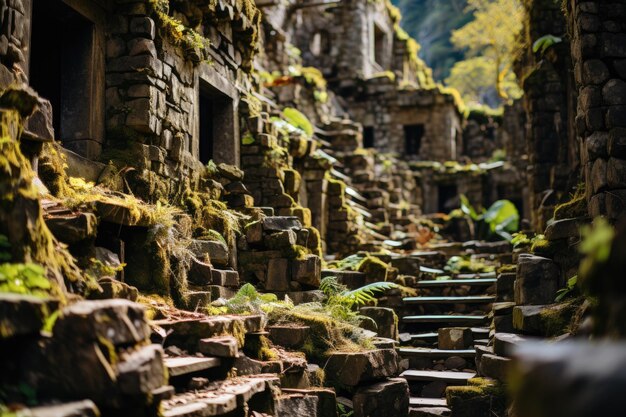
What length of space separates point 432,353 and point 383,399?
2.48 m

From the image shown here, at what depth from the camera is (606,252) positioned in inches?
131

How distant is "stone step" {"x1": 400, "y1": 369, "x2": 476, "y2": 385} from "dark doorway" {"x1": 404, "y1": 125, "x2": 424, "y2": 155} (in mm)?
21679

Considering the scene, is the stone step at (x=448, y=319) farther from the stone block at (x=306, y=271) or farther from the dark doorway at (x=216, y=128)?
the dark doorway at (x=216, y=128)

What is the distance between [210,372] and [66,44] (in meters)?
4.74

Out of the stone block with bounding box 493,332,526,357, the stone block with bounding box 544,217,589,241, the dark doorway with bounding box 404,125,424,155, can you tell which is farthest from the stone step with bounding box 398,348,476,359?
the dark doorway with bounding box 404,125,424,155

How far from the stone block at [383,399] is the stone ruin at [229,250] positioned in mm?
26

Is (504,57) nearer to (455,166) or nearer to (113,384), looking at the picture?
(455,166)

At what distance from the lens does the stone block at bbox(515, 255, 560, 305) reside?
917 cm

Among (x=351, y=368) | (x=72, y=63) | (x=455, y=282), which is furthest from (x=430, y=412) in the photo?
(x=72, y=63)

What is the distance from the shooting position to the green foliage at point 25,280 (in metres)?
4.59

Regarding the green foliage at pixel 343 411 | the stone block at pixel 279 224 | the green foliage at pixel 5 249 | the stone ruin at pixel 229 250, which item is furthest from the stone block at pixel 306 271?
the green foliage at pixel 5 249

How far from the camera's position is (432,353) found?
10703 mm

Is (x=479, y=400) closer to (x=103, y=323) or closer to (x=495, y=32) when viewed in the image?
(x=103, y=323)

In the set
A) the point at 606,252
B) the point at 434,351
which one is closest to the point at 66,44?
the point at 434,351
